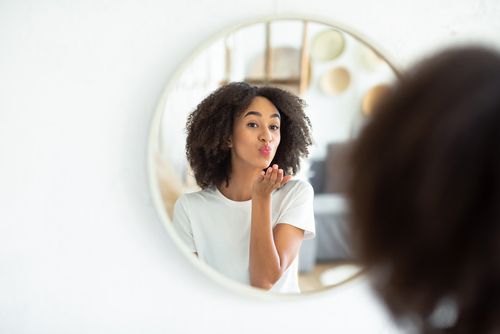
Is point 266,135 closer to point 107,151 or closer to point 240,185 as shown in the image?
→ point 240,185

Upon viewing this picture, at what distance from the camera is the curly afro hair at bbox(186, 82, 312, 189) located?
0.92 m

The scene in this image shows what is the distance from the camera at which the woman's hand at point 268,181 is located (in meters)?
0.94

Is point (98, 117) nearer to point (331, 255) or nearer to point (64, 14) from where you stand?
point (64, 14)

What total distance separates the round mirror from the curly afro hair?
0.5 inches

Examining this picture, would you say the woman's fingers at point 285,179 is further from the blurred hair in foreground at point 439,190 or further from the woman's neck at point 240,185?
the blurred hair in foreground at point 439,190

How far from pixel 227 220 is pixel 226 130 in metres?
0.18

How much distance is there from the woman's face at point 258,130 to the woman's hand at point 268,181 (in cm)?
3

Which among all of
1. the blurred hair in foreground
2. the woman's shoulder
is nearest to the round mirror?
the woman's shoulder

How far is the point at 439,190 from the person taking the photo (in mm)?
452

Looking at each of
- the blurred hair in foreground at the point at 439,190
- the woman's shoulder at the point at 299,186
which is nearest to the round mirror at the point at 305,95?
the woman's shoulder at the point at 299,186

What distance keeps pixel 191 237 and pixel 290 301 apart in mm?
253

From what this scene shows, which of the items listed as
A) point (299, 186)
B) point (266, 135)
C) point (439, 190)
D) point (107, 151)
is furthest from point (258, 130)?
point (439, 190)

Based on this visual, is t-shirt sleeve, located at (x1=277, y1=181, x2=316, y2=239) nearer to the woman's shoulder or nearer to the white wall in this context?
the woman's shoulder

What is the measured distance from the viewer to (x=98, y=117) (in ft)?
3.16
